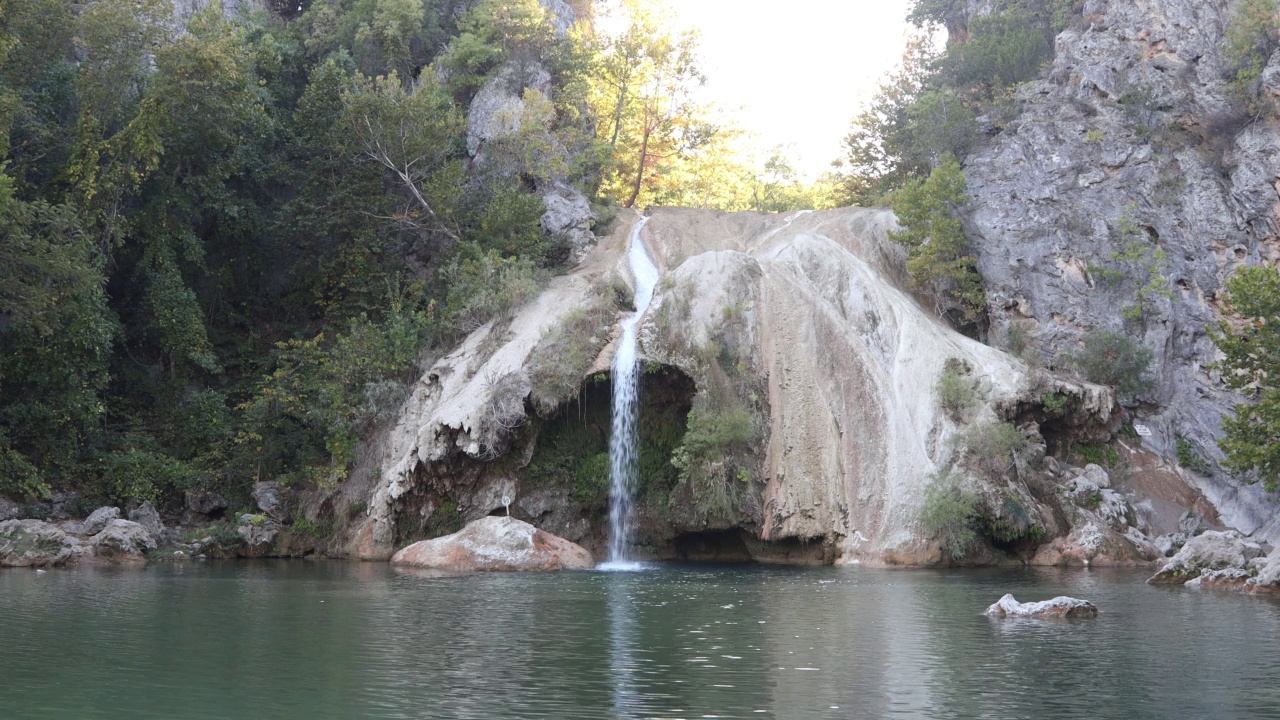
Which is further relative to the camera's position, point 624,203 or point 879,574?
point 624,203

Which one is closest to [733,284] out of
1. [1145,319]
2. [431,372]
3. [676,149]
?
[431,372]

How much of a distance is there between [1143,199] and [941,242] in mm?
7138

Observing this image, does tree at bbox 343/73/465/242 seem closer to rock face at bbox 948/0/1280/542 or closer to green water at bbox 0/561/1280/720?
rock face at bbox 948/0/1280/542

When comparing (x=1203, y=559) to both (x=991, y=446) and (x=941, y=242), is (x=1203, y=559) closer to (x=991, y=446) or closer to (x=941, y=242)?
(x=991, y=446)

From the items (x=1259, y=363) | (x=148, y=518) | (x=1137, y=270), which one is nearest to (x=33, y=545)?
(x=148, y=518)

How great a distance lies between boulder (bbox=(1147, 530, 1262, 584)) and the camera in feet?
78.3

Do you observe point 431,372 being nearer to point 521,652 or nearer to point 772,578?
point 772,578

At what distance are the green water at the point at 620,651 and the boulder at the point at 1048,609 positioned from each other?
0.47m

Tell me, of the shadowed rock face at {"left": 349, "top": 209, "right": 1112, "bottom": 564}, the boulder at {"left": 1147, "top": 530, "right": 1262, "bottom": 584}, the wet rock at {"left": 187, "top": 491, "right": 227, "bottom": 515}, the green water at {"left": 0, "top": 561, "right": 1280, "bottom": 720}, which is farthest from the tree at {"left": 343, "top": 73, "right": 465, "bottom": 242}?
the boulder at {"left": 1147, "top": 530, "right": 1262, "bottom": 584}

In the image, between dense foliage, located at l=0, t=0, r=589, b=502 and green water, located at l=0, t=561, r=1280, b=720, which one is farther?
dense foliage, located at l=0, t=0, r=589, b=502

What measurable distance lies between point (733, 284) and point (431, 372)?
9.42 metres

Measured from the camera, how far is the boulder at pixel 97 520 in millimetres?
30547

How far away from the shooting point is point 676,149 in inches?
2010

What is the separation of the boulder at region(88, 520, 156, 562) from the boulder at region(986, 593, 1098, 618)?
21.7 m
